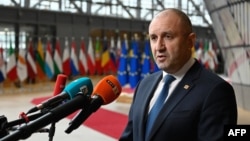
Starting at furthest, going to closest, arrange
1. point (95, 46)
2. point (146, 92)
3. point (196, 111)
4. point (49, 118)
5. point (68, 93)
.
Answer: point (95, 46) → point (146, 92) → point (196, 111) → point (68, 93) → point (49, 118)

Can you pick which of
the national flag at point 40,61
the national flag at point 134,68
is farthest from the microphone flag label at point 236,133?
the national flag at point 40,61

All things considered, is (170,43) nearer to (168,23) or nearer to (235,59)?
(168,23)

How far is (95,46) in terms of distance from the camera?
47.6ft

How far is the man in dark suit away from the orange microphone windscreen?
17 cm

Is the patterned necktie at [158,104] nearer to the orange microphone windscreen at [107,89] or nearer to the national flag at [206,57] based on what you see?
the orange microphone windscreen at [107,89]

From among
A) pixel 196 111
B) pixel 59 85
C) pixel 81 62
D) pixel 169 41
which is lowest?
pixel 81 62

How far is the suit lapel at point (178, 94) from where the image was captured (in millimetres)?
1409

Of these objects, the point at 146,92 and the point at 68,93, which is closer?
the point at 68,93

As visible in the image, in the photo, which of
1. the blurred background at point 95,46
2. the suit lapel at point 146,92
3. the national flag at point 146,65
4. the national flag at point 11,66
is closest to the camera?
the suit lapel at point 146,92

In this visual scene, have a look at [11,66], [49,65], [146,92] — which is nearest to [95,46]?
[49,65]

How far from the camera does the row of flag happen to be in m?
10.1

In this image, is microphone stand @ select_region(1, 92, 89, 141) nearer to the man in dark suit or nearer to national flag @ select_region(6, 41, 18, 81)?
the man in dark suit

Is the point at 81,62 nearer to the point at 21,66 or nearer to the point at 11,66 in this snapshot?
the point at 21,66

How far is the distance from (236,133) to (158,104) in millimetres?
352
